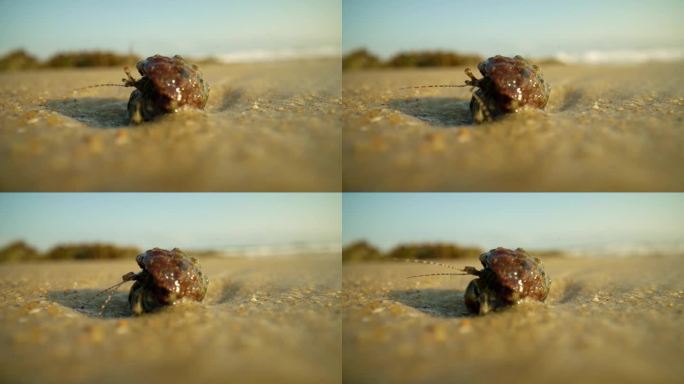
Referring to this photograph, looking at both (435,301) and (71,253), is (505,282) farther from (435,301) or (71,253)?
(71,253)

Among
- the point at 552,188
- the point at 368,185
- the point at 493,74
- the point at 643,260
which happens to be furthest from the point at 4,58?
the point at 643,260

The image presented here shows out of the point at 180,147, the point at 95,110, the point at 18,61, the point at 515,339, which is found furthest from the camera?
the point at 18,61

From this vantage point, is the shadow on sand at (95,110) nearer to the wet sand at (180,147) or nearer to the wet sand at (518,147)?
the wet sand at (180,147)

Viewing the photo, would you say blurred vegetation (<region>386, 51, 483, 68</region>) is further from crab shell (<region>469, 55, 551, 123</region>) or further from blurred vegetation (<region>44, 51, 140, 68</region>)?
blurred vegetation (<region>44, 51, 140, 68</region>)

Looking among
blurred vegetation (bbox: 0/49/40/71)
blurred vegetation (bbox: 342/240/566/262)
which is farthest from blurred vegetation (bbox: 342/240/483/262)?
blurred vegetation (bbox: 0/49/40/71)

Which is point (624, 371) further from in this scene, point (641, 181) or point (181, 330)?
point (181, 330)

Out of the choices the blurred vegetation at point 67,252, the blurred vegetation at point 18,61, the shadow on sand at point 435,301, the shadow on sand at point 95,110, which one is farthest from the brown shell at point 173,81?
the blurred vegetation at point 67,252

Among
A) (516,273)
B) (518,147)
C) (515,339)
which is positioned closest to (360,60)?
(518,147)
